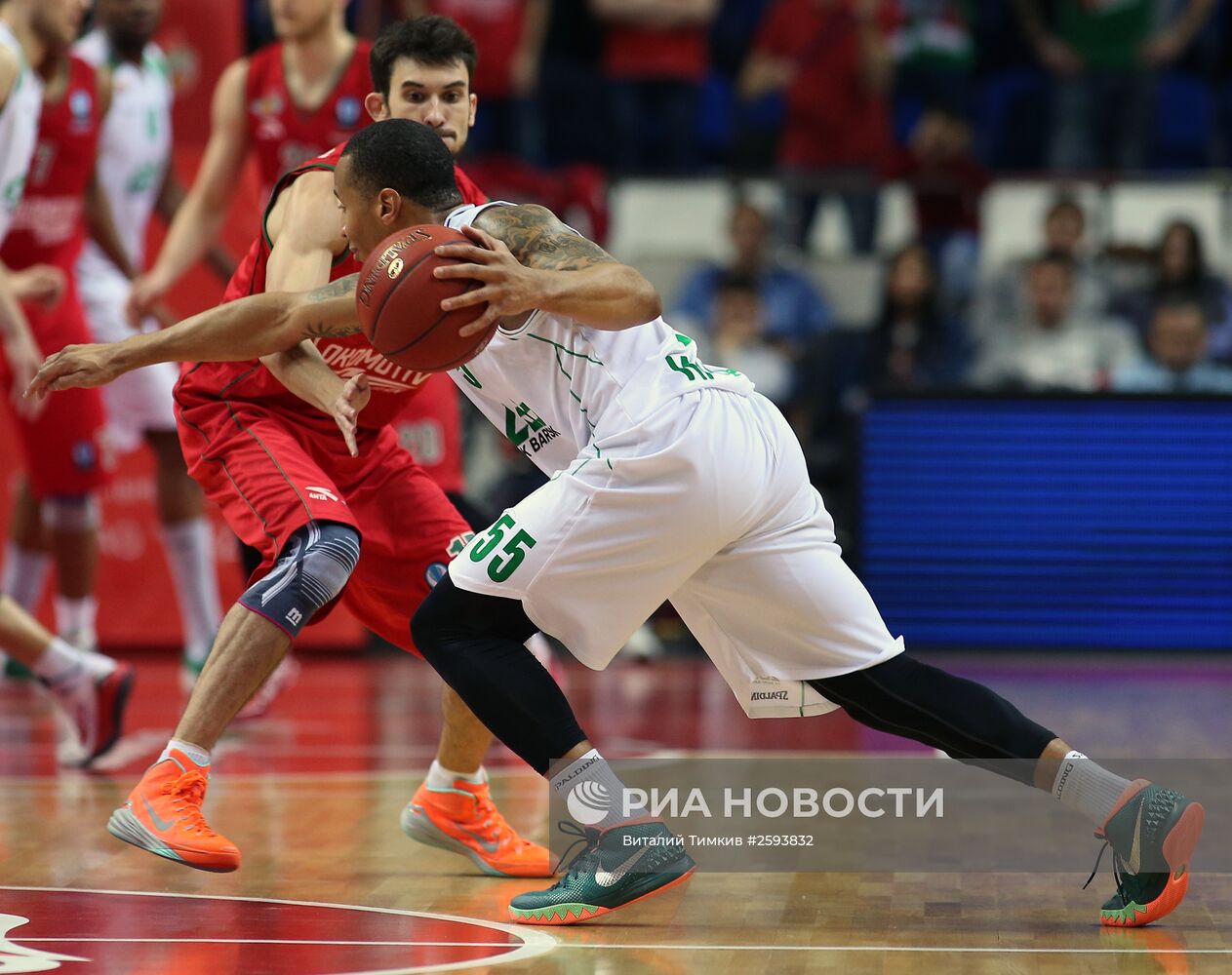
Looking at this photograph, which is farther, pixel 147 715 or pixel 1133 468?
pixel 1133 468

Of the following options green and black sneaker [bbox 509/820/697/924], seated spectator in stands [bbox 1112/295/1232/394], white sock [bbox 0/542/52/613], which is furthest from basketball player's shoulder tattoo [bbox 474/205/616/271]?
seated spectator in stands [bbox 1112/295/1232/394]

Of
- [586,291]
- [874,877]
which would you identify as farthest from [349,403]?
[874,877]

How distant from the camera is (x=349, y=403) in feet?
14.0

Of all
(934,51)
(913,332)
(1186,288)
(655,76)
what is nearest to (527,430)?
(913,332)

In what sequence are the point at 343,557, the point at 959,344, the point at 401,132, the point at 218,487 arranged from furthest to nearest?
1. the point at 959,344
2. the point at 218,487
3. the point at 343,557
4. the point at 401,132

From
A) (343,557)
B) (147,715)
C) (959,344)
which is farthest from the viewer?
(959,344)

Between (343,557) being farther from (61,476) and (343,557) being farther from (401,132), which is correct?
(61,476)

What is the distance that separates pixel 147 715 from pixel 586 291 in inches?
170

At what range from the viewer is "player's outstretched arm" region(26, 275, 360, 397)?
436cm

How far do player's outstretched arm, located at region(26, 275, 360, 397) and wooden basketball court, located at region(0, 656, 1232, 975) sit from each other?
48.2 inches

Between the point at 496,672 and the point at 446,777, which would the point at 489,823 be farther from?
the point at 496,672

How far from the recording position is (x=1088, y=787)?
4.09 m

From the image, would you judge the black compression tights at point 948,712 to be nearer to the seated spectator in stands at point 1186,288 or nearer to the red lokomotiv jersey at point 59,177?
the red lokomotiv jersey at point 59,177

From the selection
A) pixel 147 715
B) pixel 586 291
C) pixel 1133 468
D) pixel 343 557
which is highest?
pixel 586 291
